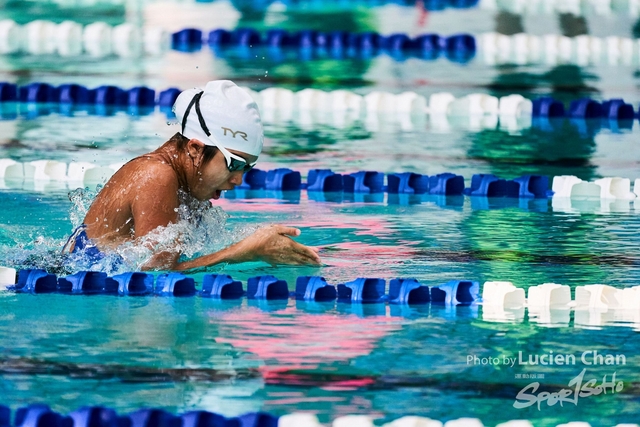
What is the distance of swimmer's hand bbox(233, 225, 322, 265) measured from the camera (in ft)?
14.5

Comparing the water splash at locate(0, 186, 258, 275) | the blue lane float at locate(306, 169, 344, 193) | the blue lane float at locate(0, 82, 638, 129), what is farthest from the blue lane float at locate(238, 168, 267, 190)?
the blue lane float at locate(0, 82, 638, 129)

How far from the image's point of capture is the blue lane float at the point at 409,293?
441cm

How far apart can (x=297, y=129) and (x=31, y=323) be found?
14.2ft

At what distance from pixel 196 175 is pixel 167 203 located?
0.48 feet

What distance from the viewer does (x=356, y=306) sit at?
4.38m

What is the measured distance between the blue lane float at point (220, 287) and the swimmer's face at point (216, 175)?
0.31 m

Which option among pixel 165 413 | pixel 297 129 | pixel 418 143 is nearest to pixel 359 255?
pixel 165 413

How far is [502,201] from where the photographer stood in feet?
20.8

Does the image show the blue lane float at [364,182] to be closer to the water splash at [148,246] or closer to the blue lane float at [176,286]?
the water splash at [148,246]

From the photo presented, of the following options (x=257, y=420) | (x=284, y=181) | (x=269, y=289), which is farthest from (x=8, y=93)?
(x=257, y=420)

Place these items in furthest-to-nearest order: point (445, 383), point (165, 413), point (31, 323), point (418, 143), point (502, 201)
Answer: point (418, 143)
point (502, 201)
point (31, 323)
point (445, 383)
point (165, 413)

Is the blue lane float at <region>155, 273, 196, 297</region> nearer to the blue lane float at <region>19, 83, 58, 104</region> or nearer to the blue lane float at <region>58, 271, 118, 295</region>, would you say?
the blue lane float at <region>58, 271, 118, 295</region>

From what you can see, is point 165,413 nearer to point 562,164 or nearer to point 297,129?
point 562,164

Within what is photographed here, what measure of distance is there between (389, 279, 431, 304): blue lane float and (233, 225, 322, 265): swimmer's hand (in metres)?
0.38
